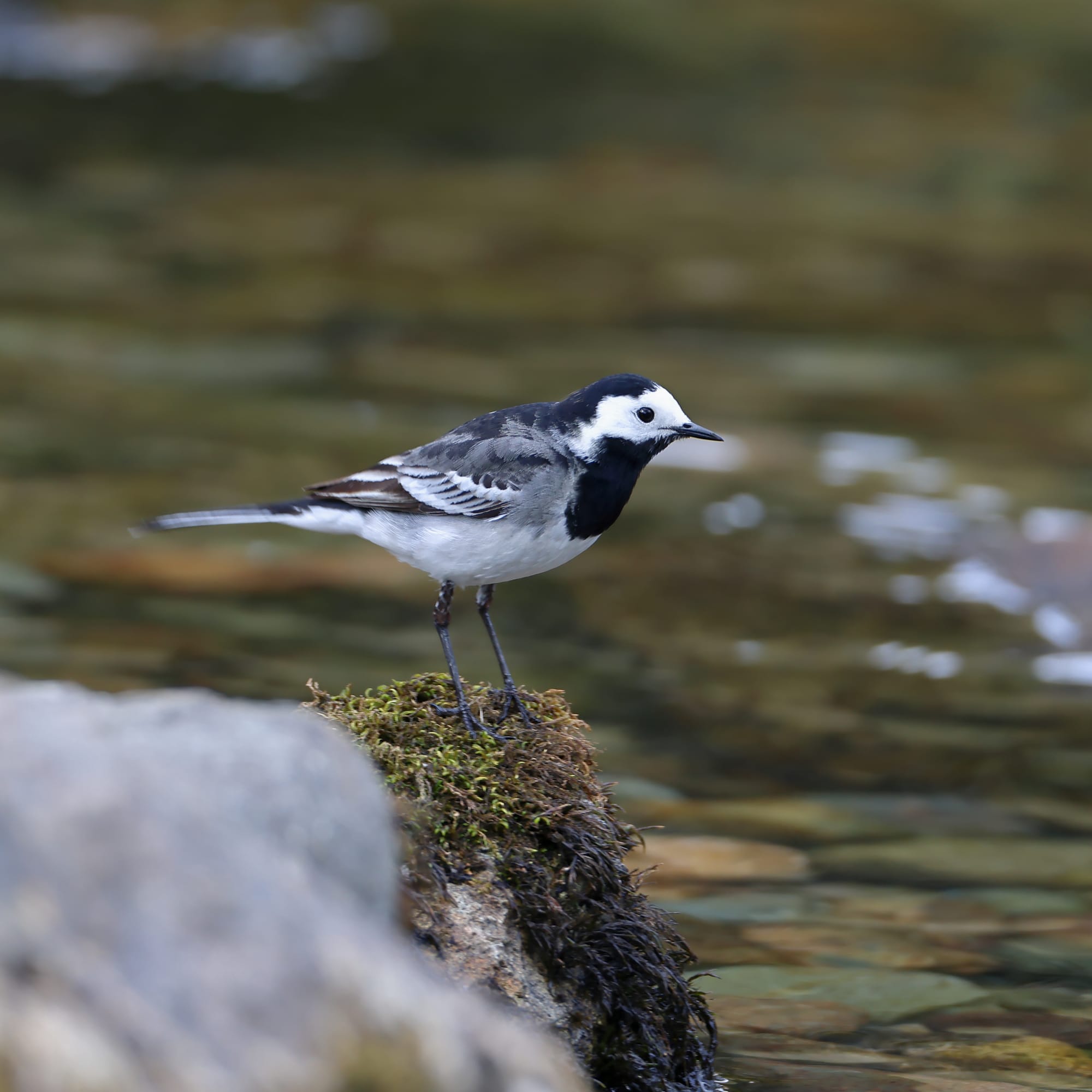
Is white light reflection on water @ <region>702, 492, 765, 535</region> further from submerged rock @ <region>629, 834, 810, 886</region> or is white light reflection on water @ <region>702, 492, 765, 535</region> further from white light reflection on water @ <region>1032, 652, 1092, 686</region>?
submerged rock @ <region>629, 834, 810, 886</region>

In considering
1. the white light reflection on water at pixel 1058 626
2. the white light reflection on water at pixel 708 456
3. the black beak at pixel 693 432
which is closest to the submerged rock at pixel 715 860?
the black beak at pixel 693 432

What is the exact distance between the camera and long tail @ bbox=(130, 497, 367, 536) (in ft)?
22.6

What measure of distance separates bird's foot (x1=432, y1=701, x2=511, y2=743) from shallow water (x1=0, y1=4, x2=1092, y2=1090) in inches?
69.5

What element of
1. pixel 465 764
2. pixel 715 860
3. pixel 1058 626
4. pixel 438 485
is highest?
pixel 1058 626

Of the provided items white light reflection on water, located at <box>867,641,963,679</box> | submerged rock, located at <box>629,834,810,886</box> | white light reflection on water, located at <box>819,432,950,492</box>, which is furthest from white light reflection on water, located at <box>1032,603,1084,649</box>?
submerged rock, located at <box>629,834,810,886</box>

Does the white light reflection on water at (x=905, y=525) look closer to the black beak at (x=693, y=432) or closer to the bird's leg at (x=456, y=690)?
Answer: the black beak at (x=693, y=432)

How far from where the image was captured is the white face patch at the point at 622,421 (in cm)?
637

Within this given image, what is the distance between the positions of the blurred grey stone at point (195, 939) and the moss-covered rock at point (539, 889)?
1.38m

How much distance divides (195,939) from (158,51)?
30102 millimetres

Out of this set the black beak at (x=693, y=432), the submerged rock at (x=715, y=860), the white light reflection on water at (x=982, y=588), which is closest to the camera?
the black beak at (x=693, y=432)

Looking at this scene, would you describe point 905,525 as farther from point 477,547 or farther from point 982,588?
point 477,547

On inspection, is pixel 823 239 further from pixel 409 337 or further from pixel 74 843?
pixel 74 843

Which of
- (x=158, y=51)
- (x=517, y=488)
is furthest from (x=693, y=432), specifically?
(x=158, y=51)

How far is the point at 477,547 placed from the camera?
625 centimetres
